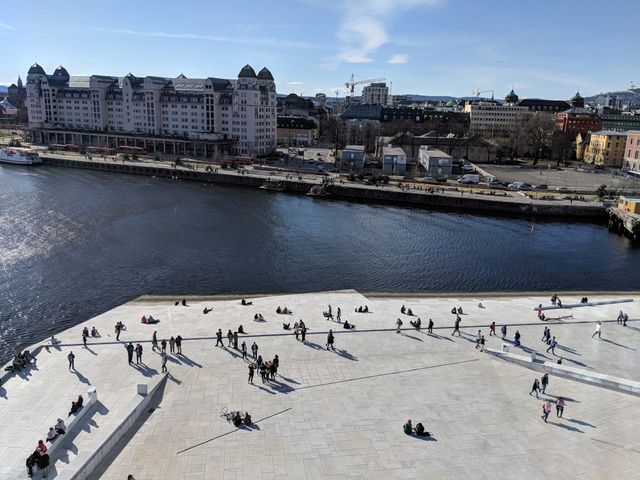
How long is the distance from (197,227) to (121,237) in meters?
9.61

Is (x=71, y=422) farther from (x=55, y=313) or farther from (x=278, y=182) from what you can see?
(x=278, y=182)

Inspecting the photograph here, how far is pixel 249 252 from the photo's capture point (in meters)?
55.2

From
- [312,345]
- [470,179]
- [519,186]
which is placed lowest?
[312,345]

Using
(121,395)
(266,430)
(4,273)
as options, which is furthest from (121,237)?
(266,430)

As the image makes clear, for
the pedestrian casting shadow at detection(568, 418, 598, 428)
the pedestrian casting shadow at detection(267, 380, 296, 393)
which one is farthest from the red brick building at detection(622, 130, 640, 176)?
the pedestrian casting shadow at detection(267, 380, 296, 393)

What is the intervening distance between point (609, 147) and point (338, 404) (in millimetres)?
125382

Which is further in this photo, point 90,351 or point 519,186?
point 519,186

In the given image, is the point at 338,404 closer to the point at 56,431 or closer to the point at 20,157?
the point at 56,431

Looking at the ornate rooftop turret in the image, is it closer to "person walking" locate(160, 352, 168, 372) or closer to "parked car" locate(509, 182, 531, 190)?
"parked car" locate(509, 182, 531, 190)

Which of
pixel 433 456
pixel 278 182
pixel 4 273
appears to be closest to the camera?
pixel 433 456

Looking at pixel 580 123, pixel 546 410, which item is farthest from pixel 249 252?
pixel 580 123

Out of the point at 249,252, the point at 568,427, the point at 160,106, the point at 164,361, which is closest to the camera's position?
the point at 568,427

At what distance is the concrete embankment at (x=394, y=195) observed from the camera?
79500 mm

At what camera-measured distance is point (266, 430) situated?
21156 mm
